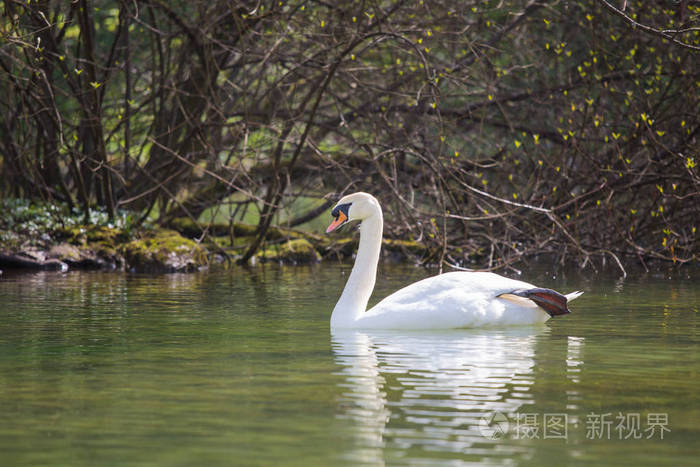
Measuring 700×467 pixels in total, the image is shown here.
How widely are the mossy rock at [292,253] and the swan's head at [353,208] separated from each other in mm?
10506

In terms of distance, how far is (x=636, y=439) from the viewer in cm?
475

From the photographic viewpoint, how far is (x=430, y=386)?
5.93 meters

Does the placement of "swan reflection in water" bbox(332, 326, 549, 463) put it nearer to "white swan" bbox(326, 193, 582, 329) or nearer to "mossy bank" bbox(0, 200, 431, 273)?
→ "white swan" bbox(326, 193, 582, 329)

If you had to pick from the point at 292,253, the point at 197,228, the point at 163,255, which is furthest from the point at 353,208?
the point at 197,228

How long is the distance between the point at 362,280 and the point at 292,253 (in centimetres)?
1118

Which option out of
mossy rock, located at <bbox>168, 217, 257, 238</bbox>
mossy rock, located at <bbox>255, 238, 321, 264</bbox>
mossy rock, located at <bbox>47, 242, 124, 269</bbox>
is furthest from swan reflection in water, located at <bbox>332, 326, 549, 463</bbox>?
mossy rock, located at <bbox>168, 217, 257, 238</bbox>

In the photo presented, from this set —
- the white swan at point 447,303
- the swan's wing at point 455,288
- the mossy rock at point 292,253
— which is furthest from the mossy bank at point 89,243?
the swan's wing at point 455,288

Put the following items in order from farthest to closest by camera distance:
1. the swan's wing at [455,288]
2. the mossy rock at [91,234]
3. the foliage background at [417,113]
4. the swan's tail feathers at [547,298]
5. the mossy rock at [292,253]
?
the mossy rock at [292,253]
the mossy rock at [91,234]
the foliage background at [417,113]
the swan's tail feathers at [547,298]
the swan's wing at [455,288]

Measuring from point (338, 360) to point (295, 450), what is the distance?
2502 mm

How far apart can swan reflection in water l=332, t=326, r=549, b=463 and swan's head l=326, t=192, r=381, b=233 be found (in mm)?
1237

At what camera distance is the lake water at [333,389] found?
179 inches

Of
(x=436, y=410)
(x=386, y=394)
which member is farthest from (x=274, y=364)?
(x=436, y=410)

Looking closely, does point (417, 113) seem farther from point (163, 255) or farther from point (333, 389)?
point (333, 389)

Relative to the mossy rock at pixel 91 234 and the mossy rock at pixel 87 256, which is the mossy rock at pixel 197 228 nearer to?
the mossy rock at pixel 91 234
